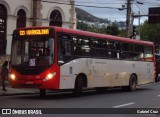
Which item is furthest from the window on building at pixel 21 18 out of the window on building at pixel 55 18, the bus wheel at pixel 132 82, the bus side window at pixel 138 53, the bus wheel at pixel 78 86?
the bus wheel at pixel 78 86

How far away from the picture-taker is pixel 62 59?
19.8m

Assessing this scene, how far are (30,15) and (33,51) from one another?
13.8 metres

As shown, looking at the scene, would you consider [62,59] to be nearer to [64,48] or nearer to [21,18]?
[64,48]

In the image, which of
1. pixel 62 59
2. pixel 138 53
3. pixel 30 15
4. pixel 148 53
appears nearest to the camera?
pixel 62 59

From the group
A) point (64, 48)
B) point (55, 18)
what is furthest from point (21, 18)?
point (64, 48)

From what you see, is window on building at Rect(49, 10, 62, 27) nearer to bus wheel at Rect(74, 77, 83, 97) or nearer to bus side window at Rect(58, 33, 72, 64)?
bus wheel at Rect(74, 77, 83, 97)

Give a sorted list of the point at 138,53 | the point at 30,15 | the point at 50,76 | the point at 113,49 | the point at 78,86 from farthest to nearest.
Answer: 1. the point at 30,15
2. the point at 138,53
3. the point at 113,49
4. the point at 78,86
5. the point at 50,76

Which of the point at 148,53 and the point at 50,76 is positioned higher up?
the point at 148,53

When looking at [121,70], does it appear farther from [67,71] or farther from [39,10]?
[39,10]

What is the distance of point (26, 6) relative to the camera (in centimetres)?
3272

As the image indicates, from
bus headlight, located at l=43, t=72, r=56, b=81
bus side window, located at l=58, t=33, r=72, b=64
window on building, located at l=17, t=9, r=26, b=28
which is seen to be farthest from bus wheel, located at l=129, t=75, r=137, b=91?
window on building, located at l=17, t=9, r=26, b=28

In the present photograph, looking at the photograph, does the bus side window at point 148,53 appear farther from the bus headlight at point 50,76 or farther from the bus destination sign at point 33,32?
the bus headlight at point 50,76

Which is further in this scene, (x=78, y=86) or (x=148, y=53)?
(x=148, y=53)

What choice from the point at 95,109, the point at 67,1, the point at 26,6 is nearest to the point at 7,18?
the point at 26,6
